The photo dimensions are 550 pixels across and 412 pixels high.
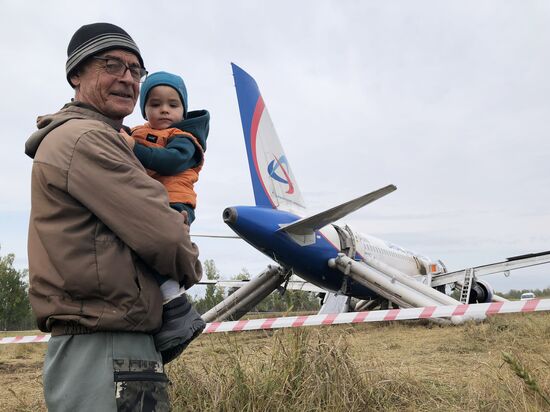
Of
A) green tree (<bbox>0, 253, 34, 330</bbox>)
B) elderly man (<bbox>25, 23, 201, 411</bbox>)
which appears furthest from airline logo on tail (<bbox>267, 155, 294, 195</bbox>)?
green tree (<bbox>0, 253, 34, 330</bbox>)

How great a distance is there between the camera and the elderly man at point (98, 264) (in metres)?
1.65

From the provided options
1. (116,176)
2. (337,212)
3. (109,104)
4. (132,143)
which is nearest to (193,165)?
(132,143)

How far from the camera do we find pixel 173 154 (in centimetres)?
221

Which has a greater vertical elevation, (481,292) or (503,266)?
(503,266)

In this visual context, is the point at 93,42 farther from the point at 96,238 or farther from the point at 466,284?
the point at 466,284

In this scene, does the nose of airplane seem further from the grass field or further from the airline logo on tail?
the grass field

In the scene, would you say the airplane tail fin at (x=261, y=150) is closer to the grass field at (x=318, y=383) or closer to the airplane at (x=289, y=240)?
the airplane at (x=289, y=240)

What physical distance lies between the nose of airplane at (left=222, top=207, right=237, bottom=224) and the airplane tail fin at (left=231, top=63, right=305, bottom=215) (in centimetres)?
156

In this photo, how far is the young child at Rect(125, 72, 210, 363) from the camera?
6.02 feet

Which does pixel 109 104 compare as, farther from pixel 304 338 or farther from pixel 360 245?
pixel 360 245

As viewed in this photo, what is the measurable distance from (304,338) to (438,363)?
2.50 m

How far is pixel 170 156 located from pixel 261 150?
34.2 feet

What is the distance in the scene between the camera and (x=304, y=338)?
3.65 meters

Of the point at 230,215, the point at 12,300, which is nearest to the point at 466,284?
the point at 230,215
